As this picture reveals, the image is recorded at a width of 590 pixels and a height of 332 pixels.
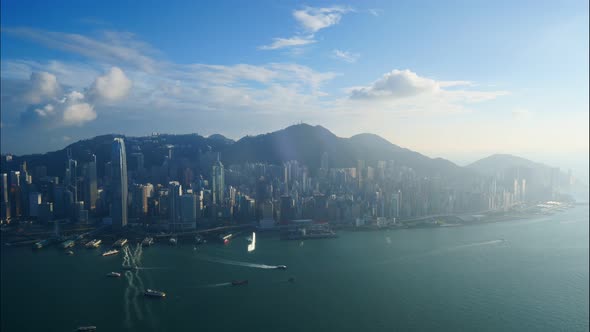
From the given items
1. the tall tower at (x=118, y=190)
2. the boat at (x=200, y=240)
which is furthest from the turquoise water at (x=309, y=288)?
the tall tower at (x=118, y=190)

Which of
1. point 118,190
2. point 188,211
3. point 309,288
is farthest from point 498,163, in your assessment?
point 309,288

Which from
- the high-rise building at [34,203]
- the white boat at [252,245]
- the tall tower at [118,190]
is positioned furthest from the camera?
the high-rise building at [34,203]

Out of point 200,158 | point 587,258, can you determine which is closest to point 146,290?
point 587,258

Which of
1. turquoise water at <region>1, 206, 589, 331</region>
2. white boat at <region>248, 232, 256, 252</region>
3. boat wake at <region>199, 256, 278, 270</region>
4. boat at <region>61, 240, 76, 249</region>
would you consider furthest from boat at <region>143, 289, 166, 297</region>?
boat at <region>61, 240, 76, 249</region>

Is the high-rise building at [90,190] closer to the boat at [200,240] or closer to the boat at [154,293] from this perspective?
the boat at [200,240]

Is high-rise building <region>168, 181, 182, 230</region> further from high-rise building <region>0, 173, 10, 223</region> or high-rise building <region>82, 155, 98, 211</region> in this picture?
high-rise building <region>0, 173, 10, 223</region>

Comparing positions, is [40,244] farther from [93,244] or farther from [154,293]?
[154,293]

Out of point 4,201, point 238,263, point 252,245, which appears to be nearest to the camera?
point 238,263
